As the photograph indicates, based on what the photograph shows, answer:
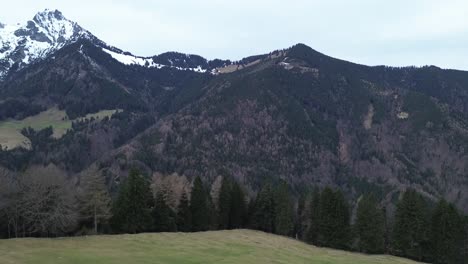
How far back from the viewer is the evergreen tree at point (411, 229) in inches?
4161

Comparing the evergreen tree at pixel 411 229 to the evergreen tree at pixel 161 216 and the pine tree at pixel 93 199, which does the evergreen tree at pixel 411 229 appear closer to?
the evergreen tree at pixel 161 216

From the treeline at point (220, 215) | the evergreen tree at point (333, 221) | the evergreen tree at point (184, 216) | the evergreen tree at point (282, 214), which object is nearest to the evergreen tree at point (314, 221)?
the treeline at point (220, 215)

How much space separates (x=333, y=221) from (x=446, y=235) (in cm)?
2239

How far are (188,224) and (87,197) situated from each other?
2653 cm

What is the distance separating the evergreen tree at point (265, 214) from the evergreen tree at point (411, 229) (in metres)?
28.0

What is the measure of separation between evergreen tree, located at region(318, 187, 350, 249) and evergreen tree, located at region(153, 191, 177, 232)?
106 ft

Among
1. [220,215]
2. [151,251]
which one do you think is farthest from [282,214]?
[151,251]

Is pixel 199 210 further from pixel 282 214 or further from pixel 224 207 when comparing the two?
pixel 282 214

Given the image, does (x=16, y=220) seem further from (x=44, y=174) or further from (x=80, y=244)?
(x=80, y=244)

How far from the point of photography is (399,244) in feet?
349

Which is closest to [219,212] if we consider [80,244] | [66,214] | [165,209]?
[165,209]

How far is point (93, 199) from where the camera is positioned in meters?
87.8

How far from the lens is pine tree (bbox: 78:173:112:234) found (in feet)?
288

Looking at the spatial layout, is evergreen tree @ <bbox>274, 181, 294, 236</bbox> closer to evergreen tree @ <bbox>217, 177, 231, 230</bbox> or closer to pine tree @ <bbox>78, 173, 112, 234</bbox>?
evergreen tree @ <bbox>217, 177, 231, 230</bbox>
